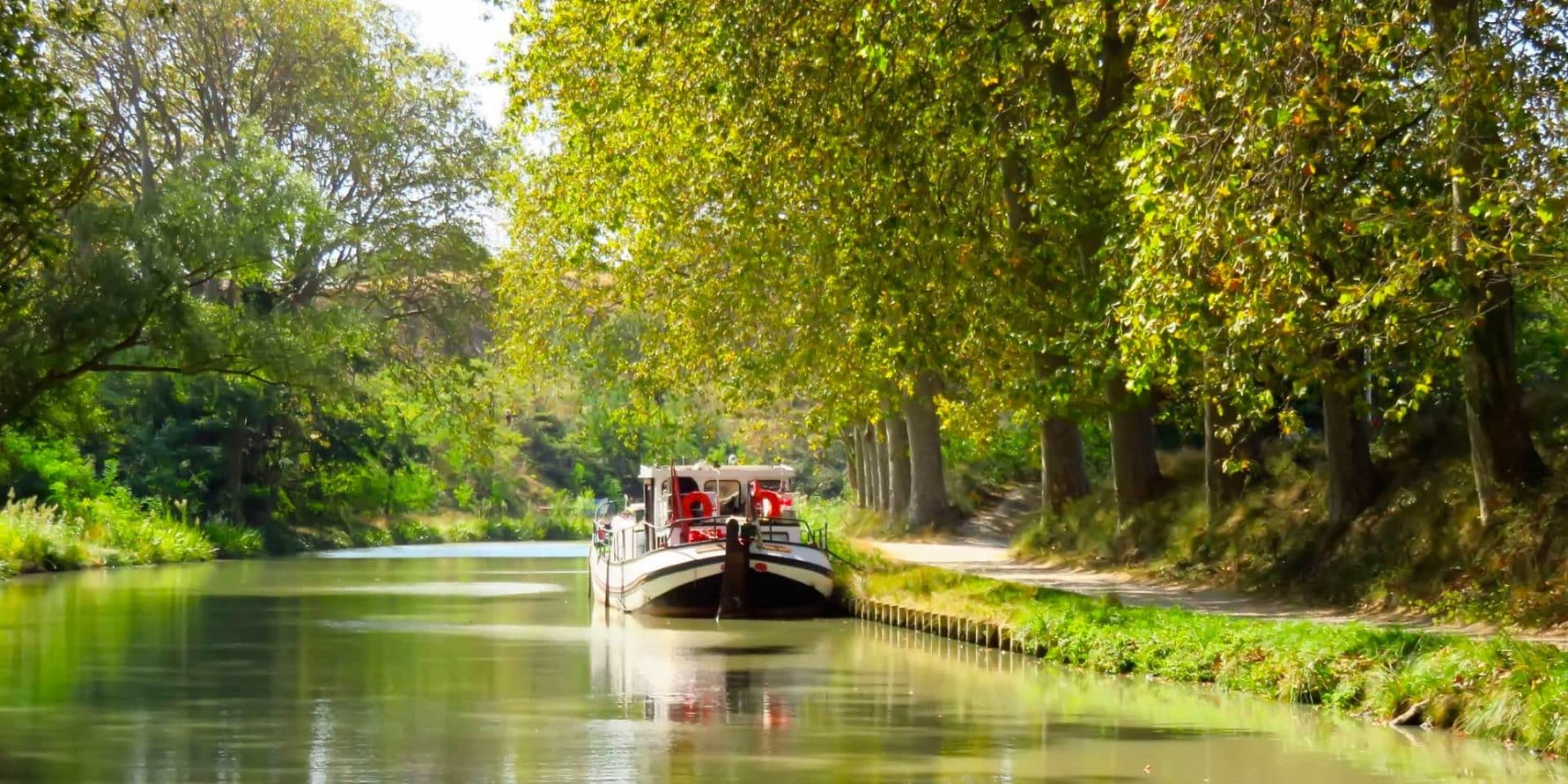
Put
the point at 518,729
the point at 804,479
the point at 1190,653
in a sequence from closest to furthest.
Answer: the point at 518,729 < the point at 1190,653 < the point at 804,479

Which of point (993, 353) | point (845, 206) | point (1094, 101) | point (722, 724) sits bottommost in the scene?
point (722, 724)

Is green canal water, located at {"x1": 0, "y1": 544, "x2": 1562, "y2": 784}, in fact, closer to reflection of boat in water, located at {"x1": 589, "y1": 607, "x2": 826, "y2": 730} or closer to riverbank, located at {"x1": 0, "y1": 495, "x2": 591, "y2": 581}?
reflection of boat in water, located at {"x1": 589, "y1": 607, "x2": 826, "y2": 730}

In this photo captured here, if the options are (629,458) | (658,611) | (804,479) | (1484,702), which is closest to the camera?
(1484,702)

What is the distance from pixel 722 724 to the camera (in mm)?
19266

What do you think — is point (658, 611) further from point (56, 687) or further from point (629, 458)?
point (629, 458)

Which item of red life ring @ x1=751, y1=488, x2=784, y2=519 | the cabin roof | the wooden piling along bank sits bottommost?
the wooden piling along bank

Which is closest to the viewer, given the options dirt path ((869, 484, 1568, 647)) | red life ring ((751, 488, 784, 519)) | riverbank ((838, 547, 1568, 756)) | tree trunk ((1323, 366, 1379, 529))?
riverbank ((838, 547, 1568, 756))

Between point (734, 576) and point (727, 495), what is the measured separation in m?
4.35

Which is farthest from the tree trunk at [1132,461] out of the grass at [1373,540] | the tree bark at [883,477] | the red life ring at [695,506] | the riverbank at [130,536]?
the riverbank at [130,536]

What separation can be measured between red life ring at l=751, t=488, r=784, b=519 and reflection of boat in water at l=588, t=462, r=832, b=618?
0.02 m

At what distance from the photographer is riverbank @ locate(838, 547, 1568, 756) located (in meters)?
15.5

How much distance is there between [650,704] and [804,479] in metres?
82.5

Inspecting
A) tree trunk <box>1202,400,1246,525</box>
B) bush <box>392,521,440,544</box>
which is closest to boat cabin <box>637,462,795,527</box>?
tree trunk <box>1202,400,1246,525</box>

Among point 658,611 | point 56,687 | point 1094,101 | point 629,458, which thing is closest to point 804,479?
point 629,458
